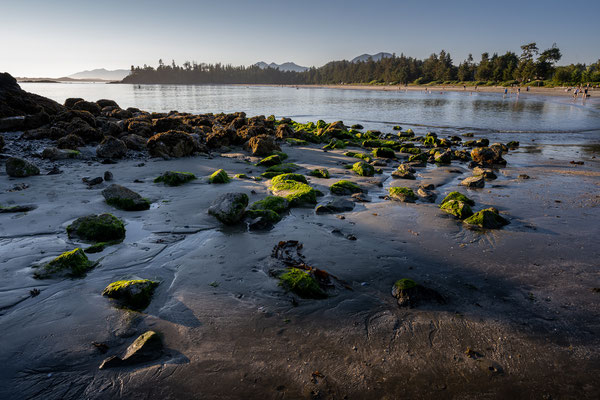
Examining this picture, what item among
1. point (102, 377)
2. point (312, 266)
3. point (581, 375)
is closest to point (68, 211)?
point (102, 377)

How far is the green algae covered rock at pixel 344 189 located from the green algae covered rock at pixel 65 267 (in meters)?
5.37

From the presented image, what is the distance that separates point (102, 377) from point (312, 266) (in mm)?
2658

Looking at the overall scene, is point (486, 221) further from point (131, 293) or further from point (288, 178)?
point (131, 293)

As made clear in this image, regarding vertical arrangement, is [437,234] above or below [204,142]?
A: below

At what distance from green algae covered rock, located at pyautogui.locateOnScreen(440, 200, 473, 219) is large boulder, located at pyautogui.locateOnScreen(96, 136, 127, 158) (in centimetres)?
1054

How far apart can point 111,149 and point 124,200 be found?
19.0 ft

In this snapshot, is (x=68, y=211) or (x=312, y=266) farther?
(x=68, y=211)

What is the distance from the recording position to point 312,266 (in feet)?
14.7

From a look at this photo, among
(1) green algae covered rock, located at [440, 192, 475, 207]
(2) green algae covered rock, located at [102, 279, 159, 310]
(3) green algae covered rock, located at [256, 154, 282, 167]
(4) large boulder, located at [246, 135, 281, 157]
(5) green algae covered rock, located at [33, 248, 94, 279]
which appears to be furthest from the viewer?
(4) large boulder, located at [246, 135, 281, 157]

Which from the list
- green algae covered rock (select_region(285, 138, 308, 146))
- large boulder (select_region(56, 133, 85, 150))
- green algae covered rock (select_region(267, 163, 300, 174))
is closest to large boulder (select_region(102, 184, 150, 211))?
green algae covered rock (select_region(267, 163, 300, 174))

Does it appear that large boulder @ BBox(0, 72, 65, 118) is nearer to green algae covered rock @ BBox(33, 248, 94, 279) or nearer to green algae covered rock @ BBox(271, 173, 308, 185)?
green algae covered rock @ BBox(271, 173, 308, 185)

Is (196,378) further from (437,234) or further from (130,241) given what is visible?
(437,234)

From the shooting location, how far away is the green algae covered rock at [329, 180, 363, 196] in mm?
7875

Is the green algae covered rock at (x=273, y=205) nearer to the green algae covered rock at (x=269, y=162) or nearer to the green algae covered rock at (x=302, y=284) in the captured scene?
the green algae covered rock at (x=302, y=284)
